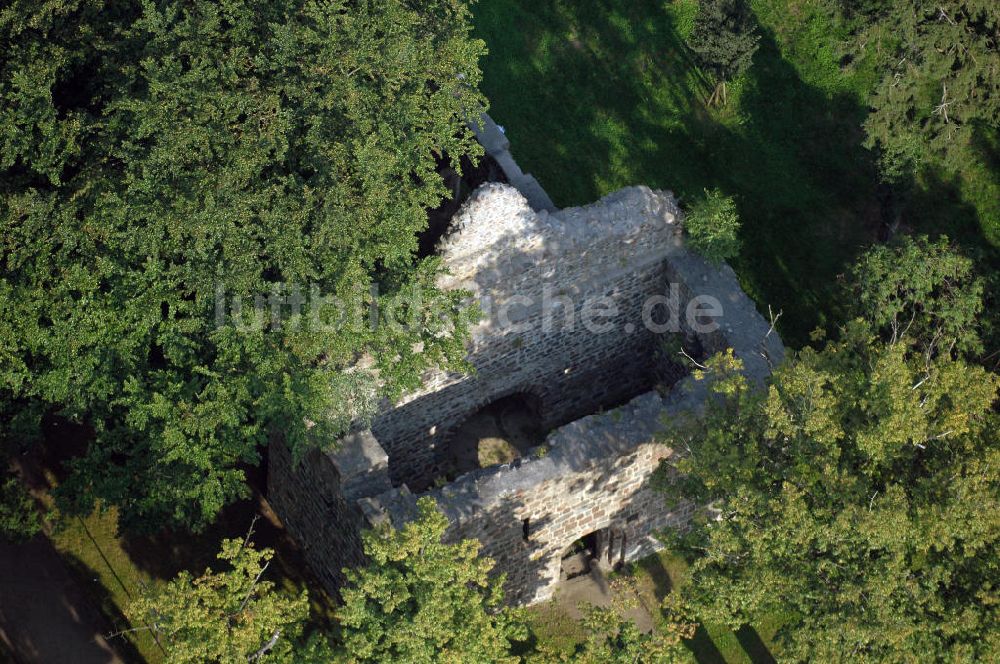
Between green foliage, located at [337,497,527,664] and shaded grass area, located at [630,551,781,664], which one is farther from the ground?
green foliage, located at [337,497,527,664]

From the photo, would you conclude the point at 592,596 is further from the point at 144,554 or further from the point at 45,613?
the point at 45,613

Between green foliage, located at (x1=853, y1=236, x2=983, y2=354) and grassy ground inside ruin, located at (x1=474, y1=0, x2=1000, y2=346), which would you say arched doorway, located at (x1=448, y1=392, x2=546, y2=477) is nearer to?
grassy ground inside ruin, located at (x1=474, y1=0, x2=1000, y2=346)

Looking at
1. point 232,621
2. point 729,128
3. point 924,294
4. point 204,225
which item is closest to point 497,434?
point 232,621

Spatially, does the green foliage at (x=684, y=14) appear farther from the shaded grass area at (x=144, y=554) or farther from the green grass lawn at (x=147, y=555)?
the green grass lawn at (x=147, y=555)

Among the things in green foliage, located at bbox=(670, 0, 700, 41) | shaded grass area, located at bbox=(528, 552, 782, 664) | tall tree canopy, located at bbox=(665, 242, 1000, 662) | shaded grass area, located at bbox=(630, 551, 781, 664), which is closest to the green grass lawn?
shaded grass area, located at bbox=(528, 552, 782, 664)

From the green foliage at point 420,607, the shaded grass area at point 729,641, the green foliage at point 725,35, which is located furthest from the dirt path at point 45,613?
the green foliage at point 725,35

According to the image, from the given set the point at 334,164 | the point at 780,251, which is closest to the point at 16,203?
the point at 334,164
